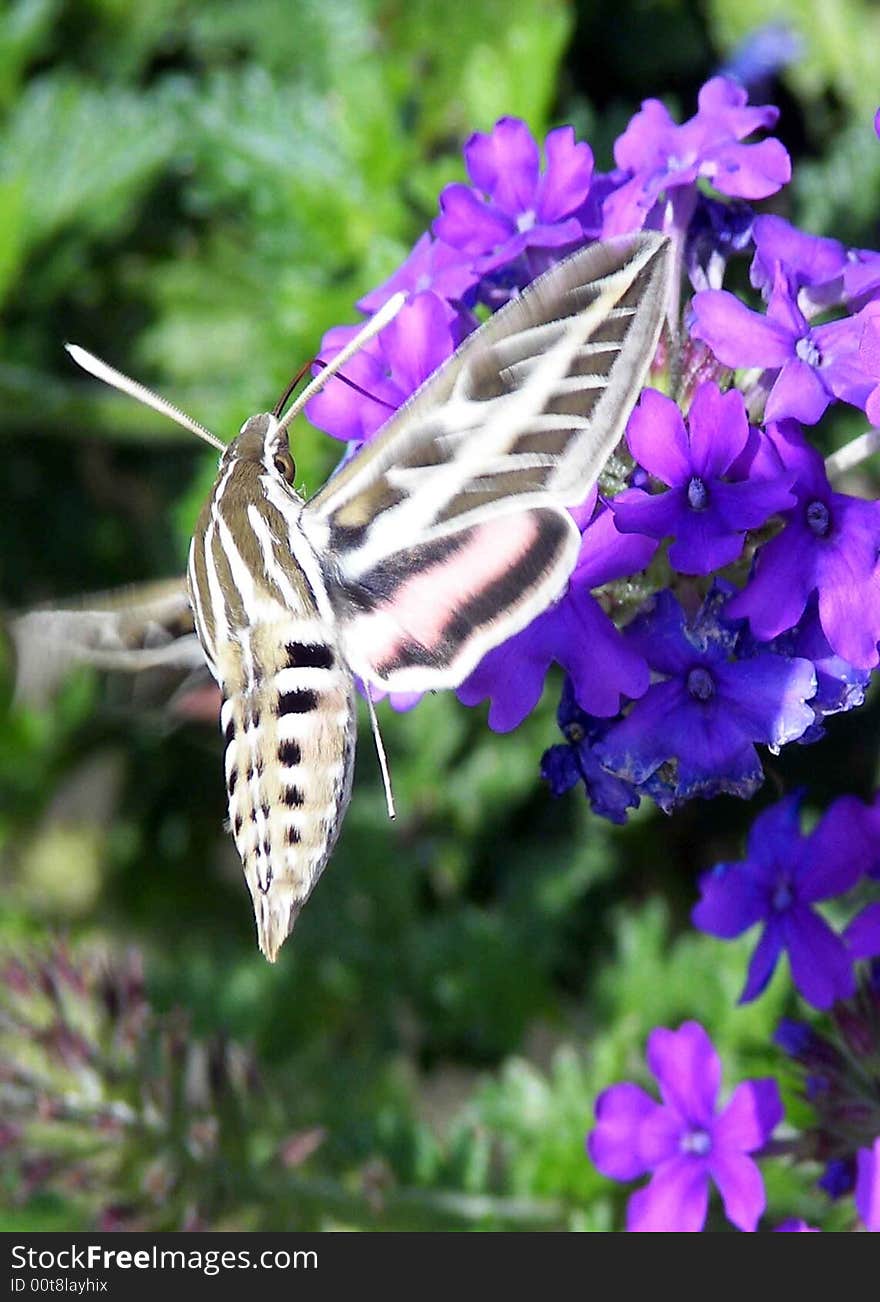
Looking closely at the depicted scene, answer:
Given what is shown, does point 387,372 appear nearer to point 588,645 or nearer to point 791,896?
point 588,645

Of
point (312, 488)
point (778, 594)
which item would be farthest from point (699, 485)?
point (312, 488)

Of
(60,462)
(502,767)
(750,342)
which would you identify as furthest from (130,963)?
(60,462)

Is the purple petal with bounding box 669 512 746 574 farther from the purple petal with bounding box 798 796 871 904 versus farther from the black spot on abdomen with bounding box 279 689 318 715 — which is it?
the purple petal with bounding box 798 796 871 904

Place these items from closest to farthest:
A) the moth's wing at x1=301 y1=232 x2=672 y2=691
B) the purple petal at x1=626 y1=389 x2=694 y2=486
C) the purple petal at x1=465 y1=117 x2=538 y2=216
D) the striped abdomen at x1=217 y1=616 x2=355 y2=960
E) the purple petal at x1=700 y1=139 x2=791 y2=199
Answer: the moth's wing at x1=301 y1=232 x2=672 y2=691, the purple petal at x1=626 y1=389 x2=694 y2=486, the striped abdomen at x1=217 y1=616 x2=355 y2=960, the purple petal at x1=700 y1=139 x2=791 y2=199, the purple petal at x1=465 y1=117 x2=538 y2=216

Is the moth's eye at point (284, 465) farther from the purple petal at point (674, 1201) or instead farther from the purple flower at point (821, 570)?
the purple petal at point (674, 1201)

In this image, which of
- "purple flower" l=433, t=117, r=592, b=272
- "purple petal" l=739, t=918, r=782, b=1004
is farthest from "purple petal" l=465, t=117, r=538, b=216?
"purple petal" l=739, t=918, r=782, b=1004

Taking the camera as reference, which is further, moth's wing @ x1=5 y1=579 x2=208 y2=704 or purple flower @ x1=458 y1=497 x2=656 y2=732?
moth's wing @ x1=5 y1=579 x2=208 y2=704
